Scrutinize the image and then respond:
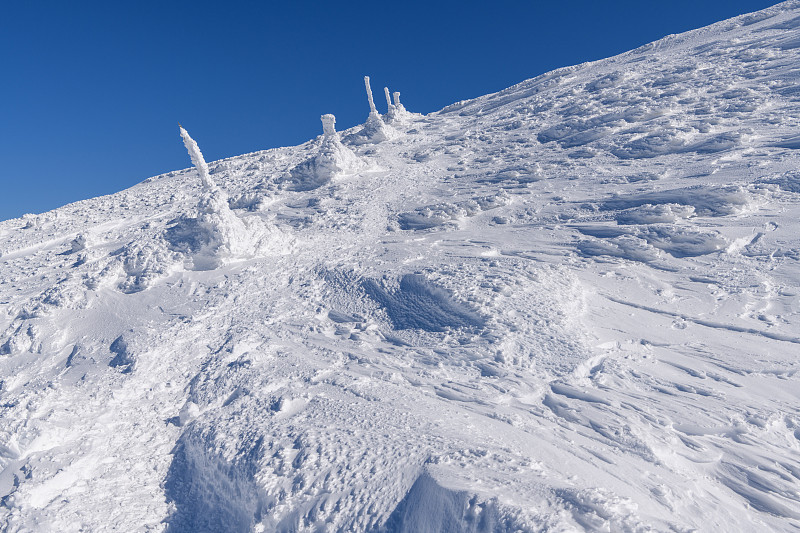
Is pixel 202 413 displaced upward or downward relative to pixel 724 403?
upward

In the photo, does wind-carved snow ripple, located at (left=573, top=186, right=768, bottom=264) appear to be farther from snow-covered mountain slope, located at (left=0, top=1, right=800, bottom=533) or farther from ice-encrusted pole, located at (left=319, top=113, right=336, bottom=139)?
ice-encrusted pole, located at (left=319, top=113, right=336, bottom=139)

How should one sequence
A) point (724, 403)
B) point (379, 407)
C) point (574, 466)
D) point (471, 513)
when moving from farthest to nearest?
1. point (379, 407)
2. point (724, 403)
3. point (574, 466)
4. point (471, 513)

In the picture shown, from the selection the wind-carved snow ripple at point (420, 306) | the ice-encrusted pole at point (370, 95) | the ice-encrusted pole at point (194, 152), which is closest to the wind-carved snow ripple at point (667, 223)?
the wind-carved snow ripple at point (420, 306)

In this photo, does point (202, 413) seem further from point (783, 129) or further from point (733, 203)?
point (783, 129)

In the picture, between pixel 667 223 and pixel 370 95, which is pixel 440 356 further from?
pixel 370 95

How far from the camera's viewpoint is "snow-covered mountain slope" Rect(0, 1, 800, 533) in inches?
352

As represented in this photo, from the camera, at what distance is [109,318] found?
17.0 m

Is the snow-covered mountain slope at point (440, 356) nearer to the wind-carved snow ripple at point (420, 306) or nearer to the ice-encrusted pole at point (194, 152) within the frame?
the wind-carved snow ripple at point (420, 306)

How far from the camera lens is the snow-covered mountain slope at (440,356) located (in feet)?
29.3

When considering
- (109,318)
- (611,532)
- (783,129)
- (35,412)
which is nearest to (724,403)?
(611,532)

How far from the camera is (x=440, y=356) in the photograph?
1362 centimetres

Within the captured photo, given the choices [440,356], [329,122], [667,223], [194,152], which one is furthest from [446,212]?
[329,122]

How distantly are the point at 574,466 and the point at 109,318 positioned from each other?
57.4ft

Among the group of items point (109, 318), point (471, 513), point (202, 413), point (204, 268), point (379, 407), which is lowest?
point (471, 513)
